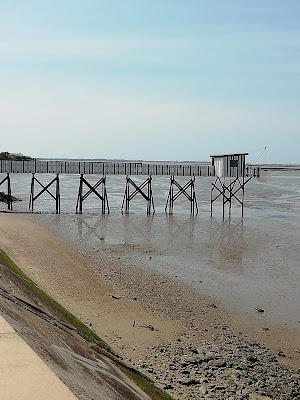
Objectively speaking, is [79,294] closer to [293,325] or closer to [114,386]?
[293,325]

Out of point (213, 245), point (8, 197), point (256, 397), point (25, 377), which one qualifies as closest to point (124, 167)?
point (8, 197)

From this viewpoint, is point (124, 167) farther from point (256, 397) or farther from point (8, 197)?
point (256, 397)

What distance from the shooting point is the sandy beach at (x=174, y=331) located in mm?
9500

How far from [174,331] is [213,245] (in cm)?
1325

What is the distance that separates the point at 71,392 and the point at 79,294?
35.0 feet

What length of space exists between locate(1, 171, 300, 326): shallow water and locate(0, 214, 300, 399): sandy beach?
1212 mm

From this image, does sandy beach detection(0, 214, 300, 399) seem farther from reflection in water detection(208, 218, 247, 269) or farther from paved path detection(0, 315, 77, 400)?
paved path detection(0, 315, 77, 400)

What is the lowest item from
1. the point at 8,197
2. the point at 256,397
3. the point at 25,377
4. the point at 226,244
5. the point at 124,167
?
Result: the point at 256,397

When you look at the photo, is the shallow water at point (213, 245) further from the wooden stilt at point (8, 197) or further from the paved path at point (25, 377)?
the paved path at point (25, 377)

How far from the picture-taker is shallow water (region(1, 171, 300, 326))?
54.0 ft

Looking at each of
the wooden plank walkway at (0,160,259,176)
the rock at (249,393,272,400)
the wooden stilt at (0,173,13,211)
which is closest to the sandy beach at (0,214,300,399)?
the rock at (249,393,272,400)

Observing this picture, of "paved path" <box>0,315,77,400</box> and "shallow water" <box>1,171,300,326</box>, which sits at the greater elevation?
"paved path" <box>0,315,77,400</box>

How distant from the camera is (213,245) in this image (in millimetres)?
25234

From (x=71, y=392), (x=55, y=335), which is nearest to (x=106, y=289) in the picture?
(x=55, y=335)
